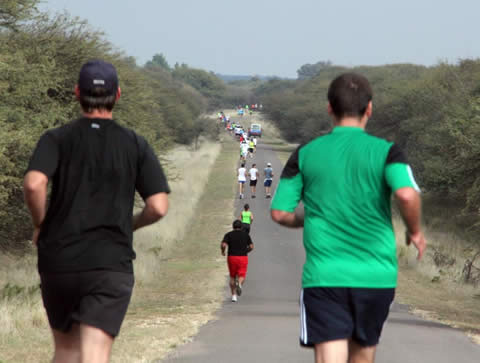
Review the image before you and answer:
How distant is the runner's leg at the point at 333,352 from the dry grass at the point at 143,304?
15.1ft

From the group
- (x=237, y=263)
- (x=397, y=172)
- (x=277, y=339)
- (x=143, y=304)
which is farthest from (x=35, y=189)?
(x=143, y=304)

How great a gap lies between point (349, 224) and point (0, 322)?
8.63 meters

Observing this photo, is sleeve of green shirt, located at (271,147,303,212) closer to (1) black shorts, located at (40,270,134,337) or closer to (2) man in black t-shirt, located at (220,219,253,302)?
(1) black shorts, located at (40,270,134,337)

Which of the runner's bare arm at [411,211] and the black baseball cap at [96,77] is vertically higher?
the black baseball cap at [96,77]

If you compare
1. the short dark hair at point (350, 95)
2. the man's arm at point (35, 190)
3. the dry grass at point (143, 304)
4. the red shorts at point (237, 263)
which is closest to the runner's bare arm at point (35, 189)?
the man's arm at point (35, 190)

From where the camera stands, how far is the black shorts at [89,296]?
4.39 meters

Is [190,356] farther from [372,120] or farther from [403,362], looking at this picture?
[372,120]

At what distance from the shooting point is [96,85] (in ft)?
15.1

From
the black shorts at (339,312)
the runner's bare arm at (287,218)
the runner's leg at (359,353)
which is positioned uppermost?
the runner's bare arm at (287,218)

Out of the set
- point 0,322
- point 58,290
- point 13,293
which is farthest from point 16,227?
point 58,290

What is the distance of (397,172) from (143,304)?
1418 centimetres

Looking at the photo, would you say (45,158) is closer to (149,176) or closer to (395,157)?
(149,176)

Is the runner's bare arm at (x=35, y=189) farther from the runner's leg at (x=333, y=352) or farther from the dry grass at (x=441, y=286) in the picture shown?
the dry grass at (x=441, y=286)

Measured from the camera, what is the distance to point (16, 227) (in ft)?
76.1
